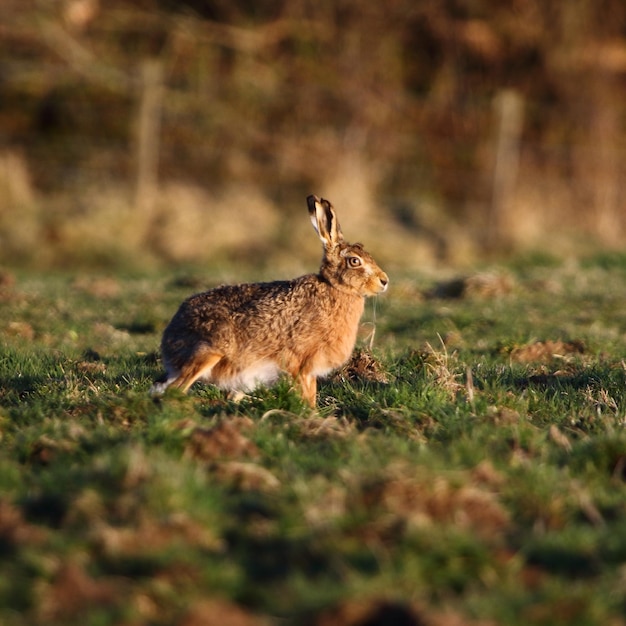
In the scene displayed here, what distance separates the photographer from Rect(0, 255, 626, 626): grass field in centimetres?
344

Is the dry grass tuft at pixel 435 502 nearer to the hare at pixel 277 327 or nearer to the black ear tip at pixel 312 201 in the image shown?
the hare at pixel 277 327

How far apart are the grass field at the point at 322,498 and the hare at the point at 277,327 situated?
0.62ft

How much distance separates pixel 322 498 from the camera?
4.08 m

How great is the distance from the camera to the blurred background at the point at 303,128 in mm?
17172

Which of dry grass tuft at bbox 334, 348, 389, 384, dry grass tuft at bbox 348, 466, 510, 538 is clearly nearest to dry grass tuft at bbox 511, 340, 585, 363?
dry grass tuft at bbox 334, 348, 389, 384

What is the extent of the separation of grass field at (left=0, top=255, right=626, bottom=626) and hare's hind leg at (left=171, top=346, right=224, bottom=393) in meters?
0.13

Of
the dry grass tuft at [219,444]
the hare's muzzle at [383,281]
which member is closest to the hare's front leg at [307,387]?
the hare's muzzle at [383,281]

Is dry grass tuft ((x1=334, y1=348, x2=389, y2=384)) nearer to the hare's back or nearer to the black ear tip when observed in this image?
the hare's back

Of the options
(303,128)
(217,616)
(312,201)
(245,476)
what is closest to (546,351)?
(312,201)

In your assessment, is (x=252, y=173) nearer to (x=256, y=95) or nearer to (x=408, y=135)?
(x=256, y=95)

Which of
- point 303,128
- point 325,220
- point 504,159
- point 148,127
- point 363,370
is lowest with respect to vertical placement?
point 363,370

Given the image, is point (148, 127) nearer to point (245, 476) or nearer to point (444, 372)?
point (444, 372)

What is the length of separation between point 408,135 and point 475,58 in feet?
12.0

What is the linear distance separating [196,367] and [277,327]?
2.00ft
